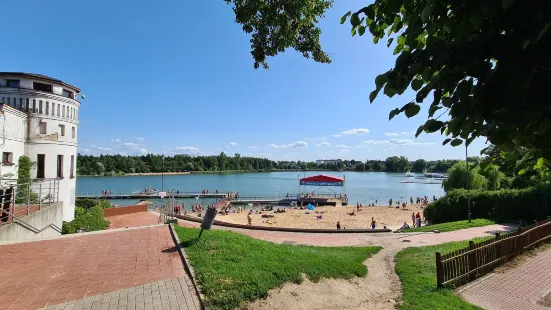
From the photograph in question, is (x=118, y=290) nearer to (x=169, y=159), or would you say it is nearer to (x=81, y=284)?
(x=81, y=284)

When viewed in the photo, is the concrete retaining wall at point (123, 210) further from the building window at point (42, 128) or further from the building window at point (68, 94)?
the building window at point (68, 94)

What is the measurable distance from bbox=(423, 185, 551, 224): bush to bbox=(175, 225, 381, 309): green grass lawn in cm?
2098

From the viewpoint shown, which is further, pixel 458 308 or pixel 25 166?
pixel 25 166

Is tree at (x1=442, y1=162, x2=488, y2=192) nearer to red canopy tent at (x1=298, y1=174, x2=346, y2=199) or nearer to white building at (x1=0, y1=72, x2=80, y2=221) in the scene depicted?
red canopy tent at (x1=298, y1=174, x2=346, y2=199)

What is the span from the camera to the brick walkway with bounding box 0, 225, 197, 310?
5.84m

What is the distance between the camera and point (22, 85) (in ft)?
58.0

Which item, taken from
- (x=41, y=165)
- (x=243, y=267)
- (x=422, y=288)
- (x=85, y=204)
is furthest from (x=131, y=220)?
(x=422, y=288)

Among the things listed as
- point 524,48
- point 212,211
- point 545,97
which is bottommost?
point 212,211

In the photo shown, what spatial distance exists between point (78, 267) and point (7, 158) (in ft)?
43.6

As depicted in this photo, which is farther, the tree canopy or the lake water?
the lake water

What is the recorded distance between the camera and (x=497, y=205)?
2478cm

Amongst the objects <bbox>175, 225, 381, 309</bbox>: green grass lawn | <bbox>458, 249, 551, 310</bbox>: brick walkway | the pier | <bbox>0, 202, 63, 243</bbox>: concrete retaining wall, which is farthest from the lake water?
<bbox>175, 225, 381, 309</bbox>: green grass lawn

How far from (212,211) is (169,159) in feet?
508

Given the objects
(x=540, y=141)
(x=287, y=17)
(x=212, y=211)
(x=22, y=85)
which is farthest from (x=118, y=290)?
(x=22, y=85)
